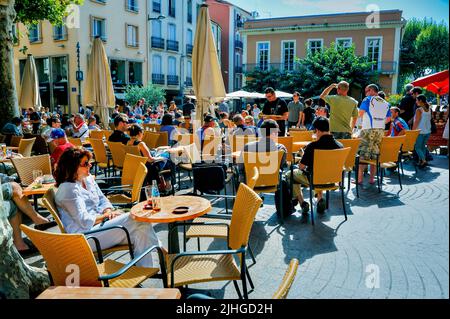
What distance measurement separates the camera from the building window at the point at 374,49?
29.3 m

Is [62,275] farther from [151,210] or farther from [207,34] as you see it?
[207,34]

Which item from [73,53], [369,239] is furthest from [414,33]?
[369,239]

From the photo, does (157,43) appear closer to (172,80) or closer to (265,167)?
(172,80)

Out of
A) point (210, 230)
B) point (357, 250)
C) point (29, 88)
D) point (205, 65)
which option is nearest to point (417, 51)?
point (29, 88)

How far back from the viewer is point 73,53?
25.0 metres

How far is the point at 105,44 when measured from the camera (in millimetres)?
26203

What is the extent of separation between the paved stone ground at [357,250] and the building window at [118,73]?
947 inches

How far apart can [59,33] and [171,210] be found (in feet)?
87.3

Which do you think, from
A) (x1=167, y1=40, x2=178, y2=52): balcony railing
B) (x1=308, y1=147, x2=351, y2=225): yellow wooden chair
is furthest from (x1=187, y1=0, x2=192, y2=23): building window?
(x1=308, y1=147, x2=351, y2=225): yellow wooden chair

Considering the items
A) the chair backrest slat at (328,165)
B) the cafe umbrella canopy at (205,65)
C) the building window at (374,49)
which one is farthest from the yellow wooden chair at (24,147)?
the building window at (374,49)

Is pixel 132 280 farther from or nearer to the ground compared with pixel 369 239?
farther from the ground

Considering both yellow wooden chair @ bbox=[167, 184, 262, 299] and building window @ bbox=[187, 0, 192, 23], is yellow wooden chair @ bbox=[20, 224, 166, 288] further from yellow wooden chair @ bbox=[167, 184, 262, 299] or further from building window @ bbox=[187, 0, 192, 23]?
building window @ bbox=[187, 0, 192, 23]

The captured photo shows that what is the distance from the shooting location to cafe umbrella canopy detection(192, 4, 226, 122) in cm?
692
